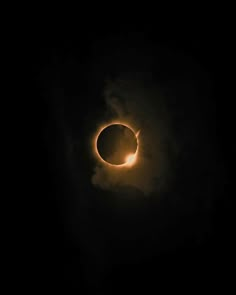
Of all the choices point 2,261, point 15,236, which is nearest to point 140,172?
point 15,236

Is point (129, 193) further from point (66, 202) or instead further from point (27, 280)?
point (27, 280)

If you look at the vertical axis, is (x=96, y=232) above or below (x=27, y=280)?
above

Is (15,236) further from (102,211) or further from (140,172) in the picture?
(140,172)

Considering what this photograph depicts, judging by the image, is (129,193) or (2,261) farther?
(129,193)

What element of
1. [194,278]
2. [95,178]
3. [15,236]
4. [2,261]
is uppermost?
[95,178]

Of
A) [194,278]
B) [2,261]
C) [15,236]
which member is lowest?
[194,278]

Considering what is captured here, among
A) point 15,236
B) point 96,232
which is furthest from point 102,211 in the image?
point 15,236

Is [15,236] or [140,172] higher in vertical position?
[140,172]

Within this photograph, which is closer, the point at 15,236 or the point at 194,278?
the point at 15,236

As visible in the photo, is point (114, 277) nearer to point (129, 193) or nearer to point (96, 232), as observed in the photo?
point (96, 232)
